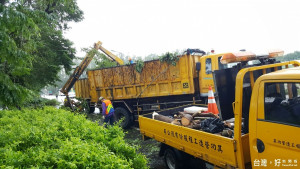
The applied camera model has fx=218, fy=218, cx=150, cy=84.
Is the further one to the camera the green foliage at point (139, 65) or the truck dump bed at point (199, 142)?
the green foliage at point (139, 65)

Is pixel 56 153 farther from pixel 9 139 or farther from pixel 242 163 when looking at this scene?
pixel 242 163

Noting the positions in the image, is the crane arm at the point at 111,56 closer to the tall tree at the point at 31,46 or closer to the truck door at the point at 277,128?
the tall tree at the point at 31,46

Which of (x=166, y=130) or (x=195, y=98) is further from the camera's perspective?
(x=195, y=98)

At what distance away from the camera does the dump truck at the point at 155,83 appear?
7.43 m

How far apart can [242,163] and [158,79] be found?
559 cm

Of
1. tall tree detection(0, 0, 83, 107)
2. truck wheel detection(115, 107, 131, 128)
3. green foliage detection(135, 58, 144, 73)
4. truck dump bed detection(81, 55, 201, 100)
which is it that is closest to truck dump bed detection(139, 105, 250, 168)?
tall tree detection(0, 0, 83, 107)

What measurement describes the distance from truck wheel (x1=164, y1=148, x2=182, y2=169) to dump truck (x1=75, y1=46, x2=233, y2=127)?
3476 mm

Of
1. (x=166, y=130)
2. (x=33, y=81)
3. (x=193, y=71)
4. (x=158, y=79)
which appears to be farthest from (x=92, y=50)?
(x=166, y=130)

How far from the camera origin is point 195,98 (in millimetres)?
7617

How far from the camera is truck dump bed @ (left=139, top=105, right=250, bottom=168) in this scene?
2.85 metres

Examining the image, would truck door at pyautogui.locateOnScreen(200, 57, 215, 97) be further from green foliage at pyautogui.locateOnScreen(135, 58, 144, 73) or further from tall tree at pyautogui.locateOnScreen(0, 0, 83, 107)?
tall tree at pyautogui.locateOnScreen(0, 0, 83, 107)

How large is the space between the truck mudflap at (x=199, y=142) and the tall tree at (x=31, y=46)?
2.55 meters

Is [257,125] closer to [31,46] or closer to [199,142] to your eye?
[199,142]

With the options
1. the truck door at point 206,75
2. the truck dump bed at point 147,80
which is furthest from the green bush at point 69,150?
the truck door at point 206,75
